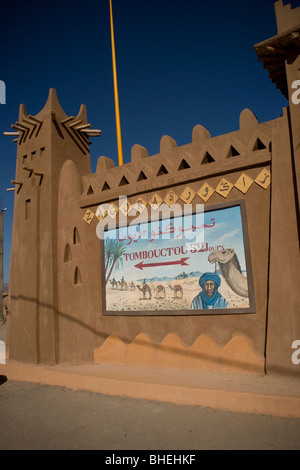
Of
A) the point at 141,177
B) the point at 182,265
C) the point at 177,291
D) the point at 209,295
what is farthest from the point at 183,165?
the point at 209,295

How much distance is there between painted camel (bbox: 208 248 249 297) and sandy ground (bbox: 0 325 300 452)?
7.98ft

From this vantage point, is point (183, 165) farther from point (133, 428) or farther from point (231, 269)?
point (133, 428)

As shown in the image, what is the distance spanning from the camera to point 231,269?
727 centimetres

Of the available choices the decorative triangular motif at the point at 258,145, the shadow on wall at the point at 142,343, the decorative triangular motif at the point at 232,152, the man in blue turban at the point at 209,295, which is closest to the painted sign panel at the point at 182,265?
the man in blue turban at the point at 209,295

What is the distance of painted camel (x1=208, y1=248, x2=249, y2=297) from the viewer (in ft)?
23.3

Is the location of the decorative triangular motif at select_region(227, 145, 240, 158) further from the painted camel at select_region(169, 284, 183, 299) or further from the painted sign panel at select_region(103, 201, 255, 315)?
the painted camel at select_region(169, 284, 183, 299)

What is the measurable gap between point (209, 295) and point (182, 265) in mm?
943

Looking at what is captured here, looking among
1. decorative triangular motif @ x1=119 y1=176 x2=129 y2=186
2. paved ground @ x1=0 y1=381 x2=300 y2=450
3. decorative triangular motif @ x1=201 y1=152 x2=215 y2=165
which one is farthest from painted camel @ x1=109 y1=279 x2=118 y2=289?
decorative triangular motif @ x1=201 y1=152 x2=215 y2=165

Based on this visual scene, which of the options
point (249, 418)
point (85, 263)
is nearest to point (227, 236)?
point (249, 418)

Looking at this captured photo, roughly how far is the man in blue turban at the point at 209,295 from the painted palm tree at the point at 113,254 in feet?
7.69

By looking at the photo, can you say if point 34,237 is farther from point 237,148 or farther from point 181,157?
point 237,148

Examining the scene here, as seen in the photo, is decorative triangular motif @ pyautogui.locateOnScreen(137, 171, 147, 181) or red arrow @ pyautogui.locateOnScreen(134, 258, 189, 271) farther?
decorative triangular motif @ pyautogui.locateOnScreen(137, 171, 147, 181)

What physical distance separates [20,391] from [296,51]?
9593 mm

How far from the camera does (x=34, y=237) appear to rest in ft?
32.5
